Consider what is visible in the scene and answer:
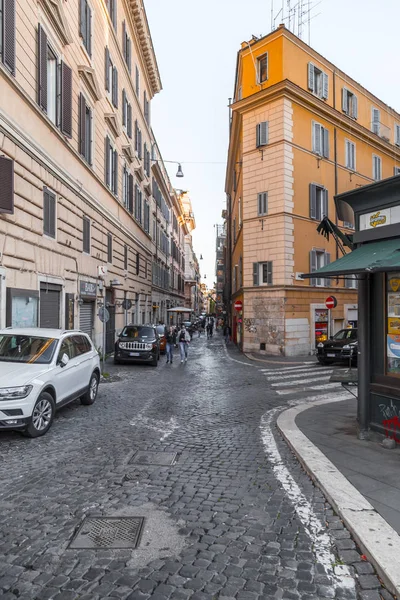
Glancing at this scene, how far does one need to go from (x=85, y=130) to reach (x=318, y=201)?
1375 cm

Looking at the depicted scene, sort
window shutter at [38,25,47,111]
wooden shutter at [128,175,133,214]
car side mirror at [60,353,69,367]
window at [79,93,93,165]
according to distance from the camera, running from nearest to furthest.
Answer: car side mirror at [60,353,69,367]
window shutter at [38,25,47,111]
window at [79,93,93,165]
wooden shutter at [128,175,133,214]

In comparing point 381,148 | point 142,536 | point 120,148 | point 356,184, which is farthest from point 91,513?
point 381,148

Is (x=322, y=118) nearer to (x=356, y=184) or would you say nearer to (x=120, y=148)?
(x=356, y=184)

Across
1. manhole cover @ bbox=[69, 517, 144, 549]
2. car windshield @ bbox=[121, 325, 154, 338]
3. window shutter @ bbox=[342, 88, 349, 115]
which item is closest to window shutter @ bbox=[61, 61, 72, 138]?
car windshield @ bbox=[121, 325, 154, 338]

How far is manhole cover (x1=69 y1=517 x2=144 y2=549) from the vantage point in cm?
354

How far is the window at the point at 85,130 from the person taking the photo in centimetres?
1647

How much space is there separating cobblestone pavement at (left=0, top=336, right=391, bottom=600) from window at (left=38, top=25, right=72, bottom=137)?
9.94 meters

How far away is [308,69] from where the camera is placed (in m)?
24.3

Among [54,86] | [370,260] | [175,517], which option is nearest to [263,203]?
[54,86]

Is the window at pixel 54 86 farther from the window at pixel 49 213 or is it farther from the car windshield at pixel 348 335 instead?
the car windshield at pixel 348 335

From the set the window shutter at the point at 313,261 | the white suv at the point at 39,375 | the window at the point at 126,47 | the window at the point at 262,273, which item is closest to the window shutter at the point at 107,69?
the window at the point at 126,47

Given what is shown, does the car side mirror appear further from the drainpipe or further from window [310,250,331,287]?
window [310,250,331,287]

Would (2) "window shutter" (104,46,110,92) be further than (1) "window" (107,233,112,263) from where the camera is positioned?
No

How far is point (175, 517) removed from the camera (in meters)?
4.08
